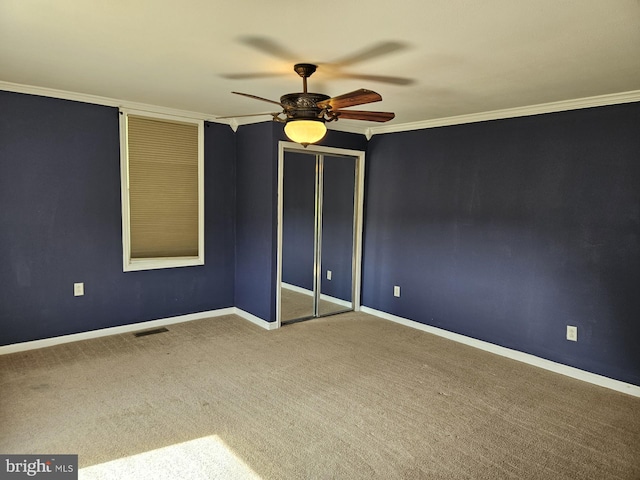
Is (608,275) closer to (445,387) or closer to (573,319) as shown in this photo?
(573,319)

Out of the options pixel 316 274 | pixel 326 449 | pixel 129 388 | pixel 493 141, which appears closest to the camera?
pixel 326 449

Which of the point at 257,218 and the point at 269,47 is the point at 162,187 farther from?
the point at 269,47

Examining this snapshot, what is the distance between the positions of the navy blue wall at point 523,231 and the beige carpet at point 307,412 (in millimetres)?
414

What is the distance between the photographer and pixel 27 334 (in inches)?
145

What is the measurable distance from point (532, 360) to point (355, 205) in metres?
2.50

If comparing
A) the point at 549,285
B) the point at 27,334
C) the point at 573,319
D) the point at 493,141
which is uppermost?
the point at 493,141

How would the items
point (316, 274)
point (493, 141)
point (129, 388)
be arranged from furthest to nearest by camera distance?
point (316, 274) < point (493, 141) < point (129, 388)

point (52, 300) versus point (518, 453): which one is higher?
point (52, 300)

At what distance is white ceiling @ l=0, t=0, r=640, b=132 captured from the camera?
1.85 meters

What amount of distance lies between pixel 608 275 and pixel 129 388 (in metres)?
3.73

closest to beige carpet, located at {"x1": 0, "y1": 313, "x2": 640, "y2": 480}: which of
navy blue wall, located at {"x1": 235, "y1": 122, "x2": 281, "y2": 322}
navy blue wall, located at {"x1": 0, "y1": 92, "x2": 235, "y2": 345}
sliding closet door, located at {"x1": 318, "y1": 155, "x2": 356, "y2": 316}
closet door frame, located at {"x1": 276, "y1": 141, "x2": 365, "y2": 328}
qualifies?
navy blue wall, located at {"x1": 0, "y1": 92, "x2": 235, "y2": 345}

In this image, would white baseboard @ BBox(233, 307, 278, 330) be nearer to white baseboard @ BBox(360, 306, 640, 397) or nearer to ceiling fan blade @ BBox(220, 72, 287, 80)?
white baseboard @ BBox(360, 306, 640, 397)

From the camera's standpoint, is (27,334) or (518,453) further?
(27,334)

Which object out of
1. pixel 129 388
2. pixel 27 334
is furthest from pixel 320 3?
pixel 27 334
